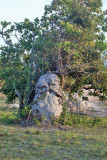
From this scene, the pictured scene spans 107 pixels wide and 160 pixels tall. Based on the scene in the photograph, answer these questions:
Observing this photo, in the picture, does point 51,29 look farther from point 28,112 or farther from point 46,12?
point 28,112

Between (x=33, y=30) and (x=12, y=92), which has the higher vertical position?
(x=33, y=30)

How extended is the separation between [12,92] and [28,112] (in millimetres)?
2813

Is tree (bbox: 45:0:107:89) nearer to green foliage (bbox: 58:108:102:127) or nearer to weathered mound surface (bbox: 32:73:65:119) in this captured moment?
weathered mound surface (bbox: 32:73:65:119)

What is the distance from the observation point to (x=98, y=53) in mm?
15102

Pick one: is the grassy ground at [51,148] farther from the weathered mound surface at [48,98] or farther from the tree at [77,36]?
the tree at [77,36]

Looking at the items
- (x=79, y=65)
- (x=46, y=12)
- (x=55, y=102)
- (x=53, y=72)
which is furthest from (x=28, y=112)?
(x=46, y=12)

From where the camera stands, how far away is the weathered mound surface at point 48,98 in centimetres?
1273

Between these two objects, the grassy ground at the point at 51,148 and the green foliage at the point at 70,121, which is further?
the green foliage at the point at 70,121

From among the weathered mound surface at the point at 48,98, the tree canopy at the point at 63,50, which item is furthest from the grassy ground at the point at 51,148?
the tree canopy at the point at 63,50

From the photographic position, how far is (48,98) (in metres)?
13.1

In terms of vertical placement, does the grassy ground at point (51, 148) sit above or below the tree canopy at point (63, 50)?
below

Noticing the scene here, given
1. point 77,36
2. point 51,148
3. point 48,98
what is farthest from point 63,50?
point 51,148

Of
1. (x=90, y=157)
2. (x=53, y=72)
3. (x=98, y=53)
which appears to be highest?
(x=98, y=53)

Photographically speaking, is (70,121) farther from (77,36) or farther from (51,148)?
(51,148)
